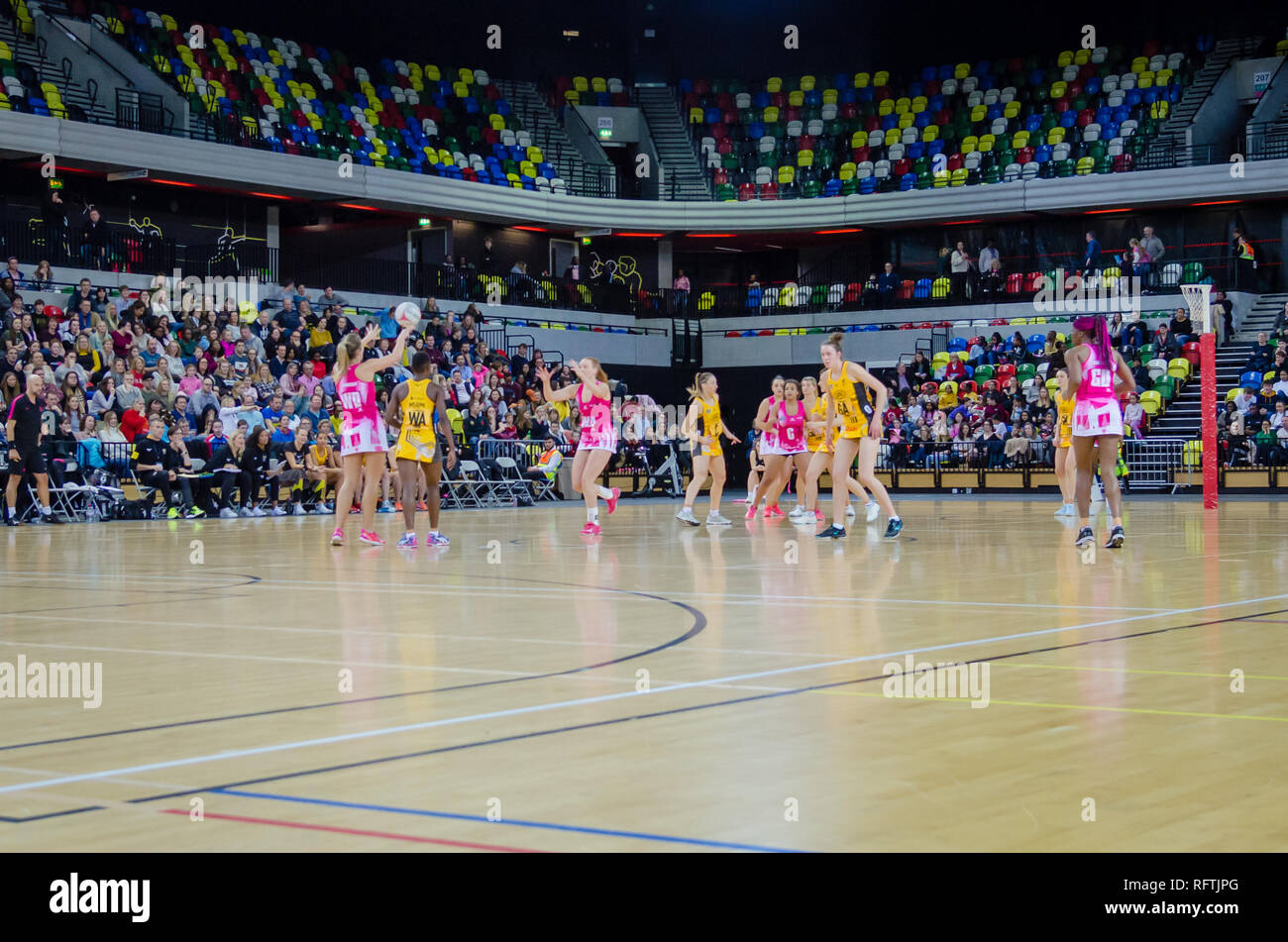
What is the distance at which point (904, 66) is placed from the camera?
4684cm

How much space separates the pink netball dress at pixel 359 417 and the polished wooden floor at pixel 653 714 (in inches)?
151

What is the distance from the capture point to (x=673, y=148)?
46.9 metres

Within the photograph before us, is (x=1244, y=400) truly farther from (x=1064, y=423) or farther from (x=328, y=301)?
(x=328, y=301)

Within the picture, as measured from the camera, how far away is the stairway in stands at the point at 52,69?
111ft

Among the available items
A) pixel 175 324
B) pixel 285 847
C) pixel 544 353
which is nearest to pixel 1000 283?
pixel 544 353

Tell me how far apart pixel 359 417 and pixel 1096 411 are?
23.9 feet

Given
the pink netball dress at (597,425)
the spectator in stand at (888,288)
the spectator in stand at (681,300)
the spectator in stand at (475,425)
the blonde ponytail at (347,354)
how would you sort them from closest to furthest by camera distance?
the blonde ponytail at (347,354) < the pink netball dress at (597,425) < the spectator in stand at (475,425) < the spectator in stand at (888,288) < the spectator in stand at (681,300)

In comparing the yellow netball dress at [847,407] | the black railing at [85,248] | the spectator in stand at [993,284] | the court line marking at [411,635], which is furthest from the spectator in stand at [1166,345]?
the court line marking at [411,635]

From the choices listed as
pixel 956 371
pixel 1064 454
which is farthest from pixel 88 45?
pixel 1064 454

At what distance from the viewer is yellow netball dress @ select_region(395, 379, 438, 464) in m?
16.0

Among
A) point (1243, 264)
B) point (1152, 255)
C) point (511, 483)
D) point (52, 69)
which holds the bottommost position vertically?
point (511, 483)

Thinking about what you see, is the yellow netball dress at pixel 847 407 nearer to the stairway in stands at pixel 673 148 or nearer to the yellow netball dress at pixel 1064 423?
the yellow netball dress at pixel 1064 423

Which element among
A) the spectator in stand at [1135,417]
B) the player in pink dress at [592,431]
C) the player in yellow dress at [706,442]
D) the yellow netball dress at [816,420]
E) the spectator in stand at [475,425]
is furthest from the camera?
the spectator in stand at [1135,417]
